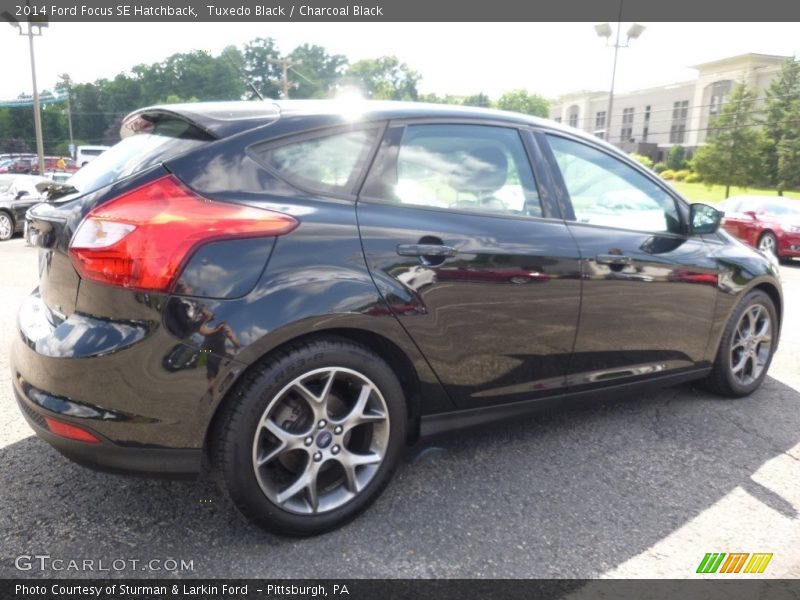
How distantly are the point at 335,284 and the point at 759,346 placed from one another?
327 centimetres

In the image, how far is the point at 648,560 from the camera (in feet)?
7.82

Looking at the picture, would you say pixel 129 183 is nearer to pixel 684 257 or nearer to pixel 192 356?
pixel 192 356

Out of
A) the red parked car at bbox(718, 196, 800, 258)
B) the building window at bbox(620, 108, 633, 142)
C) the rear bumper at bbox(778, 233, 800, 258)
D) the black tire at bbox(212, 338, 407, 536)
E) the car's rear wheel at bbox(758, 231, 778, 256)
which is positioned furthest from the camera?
the building window at bbox(620, 108, 633, 142)

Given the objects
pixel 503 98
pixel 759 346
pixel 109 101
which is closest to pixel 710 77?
pixel 503 98

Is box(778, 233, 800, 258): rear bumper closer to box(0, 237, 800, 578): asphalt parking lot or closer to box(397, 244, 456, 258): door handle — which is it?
box(0, 237, 800, 578): asphalt parking lot

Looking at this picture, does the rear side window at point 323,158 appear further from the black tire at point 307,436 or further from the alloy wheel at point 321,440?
the alloy wheel at point 321,440

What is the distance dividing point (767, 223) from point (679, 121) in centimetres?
8444

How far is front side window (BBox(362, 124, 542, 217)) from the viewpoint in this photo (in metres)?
2.69

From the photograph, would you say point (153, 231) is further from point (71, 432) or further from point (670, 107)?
point (670, 107)

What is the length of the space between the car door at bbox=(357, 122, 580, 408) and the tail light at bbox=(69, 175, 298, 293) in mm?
521

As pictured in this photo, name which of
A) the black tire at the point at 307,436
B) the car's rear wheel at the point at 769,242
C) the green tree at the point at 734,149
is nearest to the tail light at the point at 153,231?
the black tire at the point at 307,436

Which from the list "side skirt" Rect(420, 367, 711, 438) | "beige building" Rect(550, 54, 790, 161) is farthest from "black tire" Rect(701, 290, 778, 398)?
"beige building" Rect(550, 54, 790, 161)

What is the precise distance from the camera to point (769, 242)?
13.1m

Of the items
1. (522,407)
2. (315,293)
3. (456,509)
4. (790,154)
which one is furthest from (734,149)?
(315,293)
